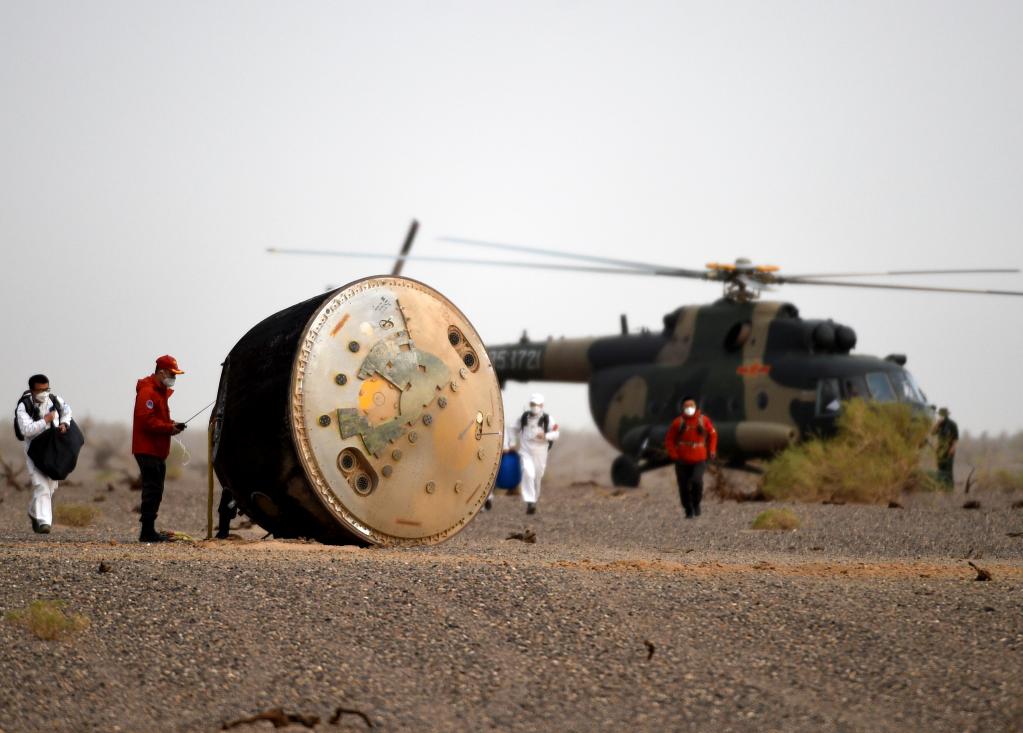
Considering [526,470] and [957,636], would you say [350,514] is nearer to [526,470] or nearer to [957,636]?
[957,636]

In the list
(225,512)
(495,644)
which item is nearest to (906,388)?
(225,512)

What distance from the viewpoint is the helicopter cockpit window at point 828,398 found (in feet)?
70.1

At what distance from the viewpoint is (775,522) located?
1525cm

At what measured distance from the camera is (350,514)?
982 centimetres

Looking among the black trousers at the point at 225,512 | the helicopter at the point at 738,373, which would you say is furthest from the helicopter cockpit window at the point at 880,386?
the black trousers at the point at 225,512

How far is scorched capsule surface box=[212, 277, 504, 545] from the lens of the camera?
966cm

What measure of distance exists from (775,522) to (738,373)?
301 inches

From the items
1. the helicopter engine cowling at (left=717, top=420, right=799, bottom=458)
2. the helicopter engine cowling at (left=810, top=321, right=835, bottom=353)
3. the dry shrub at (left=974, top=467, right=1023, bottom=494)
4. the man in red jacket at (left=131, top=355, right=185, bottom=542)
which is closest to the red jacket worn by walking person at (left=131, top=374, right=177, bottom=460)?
the man in red jacket at (left=131, top=355, right=185, bottom=542)

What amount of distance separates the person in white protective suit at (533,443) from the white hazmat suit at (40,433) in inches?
278

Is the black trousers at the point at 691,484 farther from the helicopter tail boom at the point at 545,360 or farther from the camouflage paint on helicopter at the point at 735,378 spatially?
the helicopter tail boom at the point at 545,360

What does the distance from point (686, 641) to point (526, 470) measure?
36.8 feet

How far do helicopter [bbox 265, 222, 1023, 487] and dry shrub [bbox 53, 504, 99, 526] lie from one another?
710 centimetres

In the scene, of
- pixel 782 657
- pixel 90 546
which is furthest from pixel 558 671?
pixel 90 546

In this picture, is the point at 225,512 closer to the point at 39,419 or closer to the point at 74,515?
the point at 39,419
